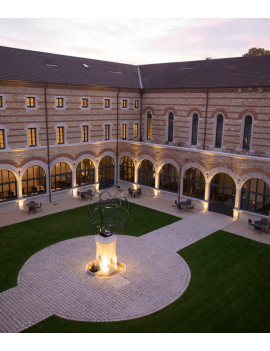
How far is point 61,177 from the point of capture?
27906mm

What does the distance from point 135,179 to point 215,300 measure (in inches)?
734

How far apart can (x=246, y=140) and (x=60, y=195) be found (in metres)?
17.3

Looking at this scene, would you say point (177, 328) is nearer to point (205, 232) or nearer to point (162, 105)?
point (205, 232)

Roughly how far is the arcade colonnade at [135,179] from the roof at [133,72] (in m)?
7.08

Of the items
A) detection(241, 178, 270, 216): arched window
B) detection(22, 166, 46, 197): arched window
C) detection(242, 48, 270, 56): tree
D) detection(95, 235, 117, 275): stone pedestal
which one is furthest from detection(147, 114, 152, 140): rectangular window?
detection(242, 48, 270, 56): tree

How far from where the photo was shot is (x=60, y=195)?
28.0 metres

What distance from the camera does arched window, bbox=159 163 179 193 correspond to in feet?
→ 92.3

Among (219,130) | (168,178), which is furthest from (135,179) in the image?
(219,130)

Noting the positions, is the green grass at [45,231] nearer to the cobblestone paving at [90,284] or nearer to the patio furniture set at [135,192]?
the cobblestone paving at [90,284]

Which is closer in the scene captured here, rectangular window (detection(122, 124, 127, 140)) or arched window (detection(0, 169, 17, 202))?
arched window (detection(0, 169, 17, 202))

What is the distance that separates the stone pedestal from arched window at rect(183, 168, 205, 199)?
41.2ft

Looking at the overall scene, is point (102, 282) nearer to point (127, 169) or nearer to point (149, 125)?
point (127, 169)

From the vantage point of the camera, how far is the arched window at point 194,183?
2628 centimetres

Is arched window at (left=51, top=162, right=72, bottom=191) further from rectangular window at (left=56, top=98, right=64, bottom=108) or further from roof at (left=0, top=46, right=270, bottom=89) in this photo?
roof at (left=0, top=46, right=270, bottom=89)
